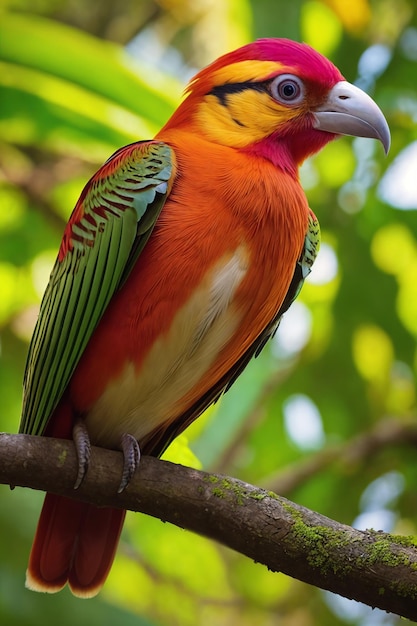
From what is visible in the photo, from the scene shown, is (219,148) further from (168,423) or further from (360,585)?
(360,585)

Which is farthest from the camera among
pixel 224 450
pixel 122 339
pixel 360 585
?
pixel 224 450

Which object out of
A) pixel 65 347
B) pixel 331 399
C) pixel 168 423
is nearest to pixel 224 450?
pixel 331 399

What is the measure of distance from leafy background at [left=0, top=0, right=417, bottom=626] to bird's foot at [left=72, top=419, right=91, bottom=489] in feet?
5.42

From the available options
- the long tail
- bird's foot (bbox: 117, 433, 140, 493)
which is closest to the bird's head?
bird's foot (bbox: 117, 433, 140, 493)

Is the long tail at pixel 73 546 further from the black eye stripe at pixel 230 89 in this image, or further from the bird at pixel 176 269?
the black eye stripe at pixel 230 89

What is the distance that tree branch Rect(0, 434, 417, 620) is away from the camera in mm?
2543

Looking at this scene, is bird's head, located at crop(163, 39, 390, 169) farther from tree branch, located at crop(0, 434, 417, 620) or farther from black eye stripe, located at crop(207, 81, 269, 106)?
tree branch, located at crop(0, 434, 417, 620)

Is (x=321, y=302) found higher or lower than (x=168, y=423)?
higher

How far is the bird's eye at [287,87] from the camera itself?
3459 mm

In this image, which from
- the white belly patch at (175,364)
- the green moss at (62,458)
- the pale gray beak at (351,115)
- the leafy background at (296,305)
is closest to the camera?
the green moss at (62,458)

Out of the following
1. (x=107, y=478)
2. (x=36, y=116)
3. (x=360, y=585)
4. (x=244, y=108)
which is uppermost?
(x=36, y=116)

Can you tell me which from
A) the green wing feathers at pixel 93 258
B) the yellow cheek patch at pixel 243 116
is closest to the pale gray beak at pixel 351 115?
the yellow cheek patch at pixel 243 116

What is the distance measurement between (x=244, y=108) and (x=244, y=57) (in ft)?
0.70

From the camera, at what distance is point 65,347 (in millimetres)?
3213
